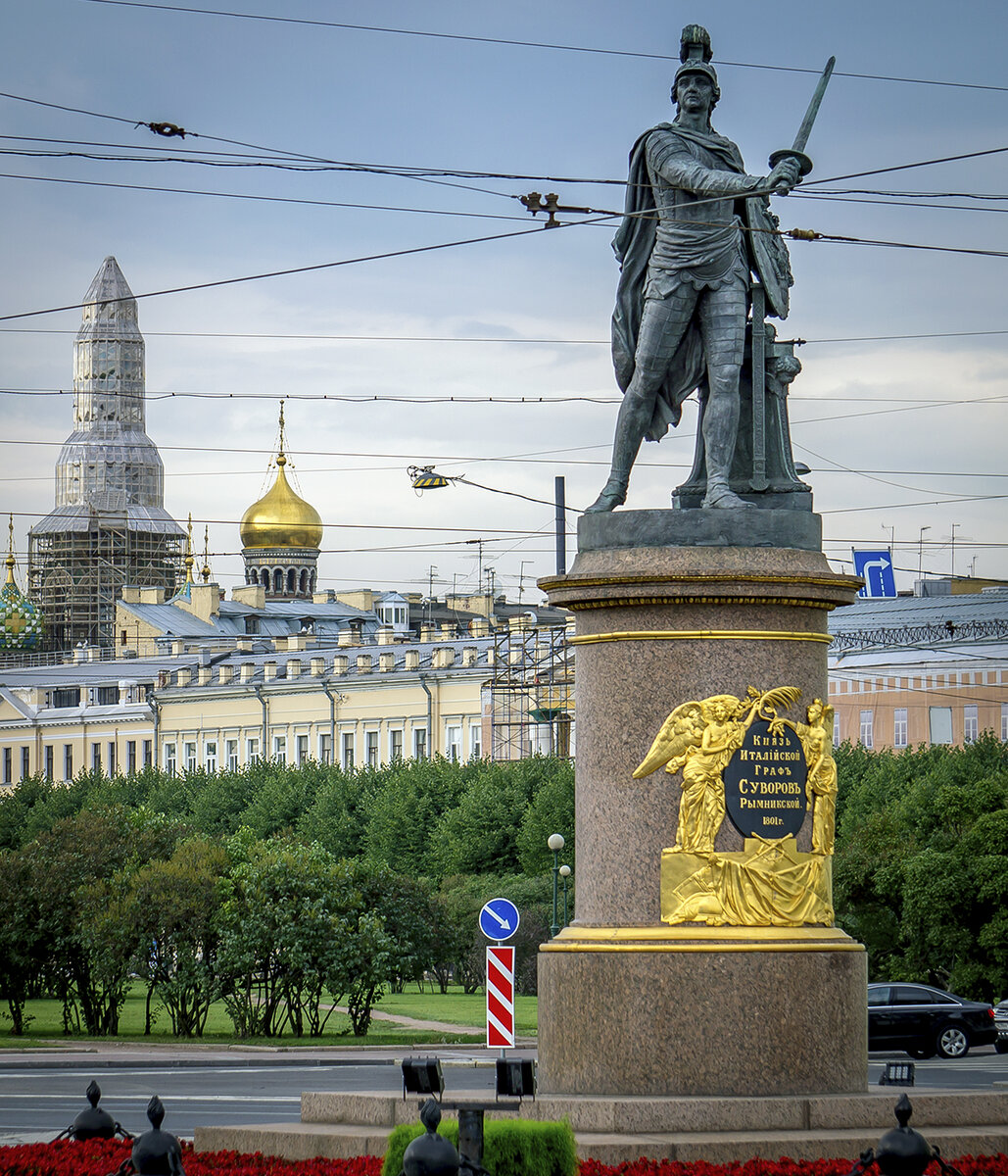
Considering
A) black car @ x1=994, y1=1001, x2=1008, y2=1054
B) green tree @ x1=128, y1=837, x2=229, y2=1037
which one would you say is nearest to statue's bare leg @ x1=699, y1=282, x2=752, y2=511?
→ black car @ x1=994, y1=1001, x2=1008, y2=1054

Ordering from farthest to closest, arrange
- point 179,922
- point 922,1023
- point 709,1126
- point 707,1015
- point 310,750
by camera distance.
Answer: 1. point 310,750
2. point 179,922
3. point 922,1023
4. point 707,1015
5. point 709,1126

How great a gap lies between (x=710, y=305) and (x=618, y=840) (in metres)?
3.84

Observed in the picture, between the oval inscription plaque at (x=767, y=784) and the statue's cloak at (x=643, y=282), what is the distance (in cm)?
264

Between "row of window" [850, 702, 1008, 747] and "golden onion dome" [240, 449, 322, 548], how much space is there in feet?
252

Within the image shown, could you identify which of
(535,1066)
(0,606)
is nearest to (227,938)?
(535,1066)

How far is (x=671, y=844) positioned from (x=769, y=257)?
4284mm

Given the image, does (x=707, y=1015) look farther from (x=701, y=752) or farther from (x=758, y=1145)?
(x=701, y=752)

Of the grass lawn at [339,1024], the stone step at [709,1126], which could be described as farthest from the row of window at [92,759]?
the stone step at [709,1126]

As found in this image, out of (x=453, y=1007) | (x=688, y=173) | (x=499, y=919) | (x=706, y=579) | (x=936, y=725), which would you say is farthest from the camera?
(x=936, y=725)

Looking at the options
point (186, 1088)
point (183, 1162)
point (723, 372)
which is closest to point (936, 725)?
point (186, 1088)

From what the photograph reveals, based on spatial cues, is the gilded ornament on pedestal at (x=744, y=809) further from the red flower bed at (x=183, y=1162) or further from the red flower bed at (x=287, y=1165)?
the red flower bed at (x=183, y=1162)

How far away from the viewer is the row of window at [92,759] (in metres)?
110

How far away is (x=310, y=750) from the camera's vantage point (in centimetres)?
10225

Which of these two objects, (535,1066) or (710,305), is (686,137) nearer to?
(710,305)
